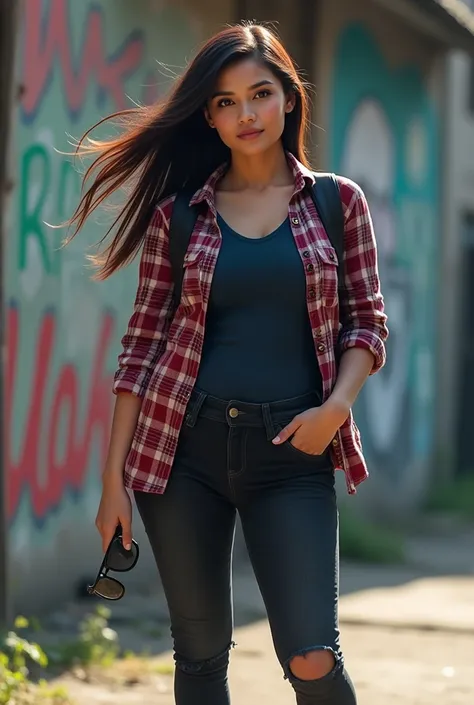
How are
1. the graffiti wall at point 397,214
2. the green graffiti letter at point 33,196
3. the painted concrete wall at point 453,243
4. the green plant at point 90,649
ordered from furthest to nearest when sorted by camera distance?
the painted concrete wall at point 453,243 < the graffiti wall at point 397,214 < the green graffiti letter at point 33,196 < the green plant at point 90,649

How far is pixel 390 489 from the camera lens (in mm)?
10156

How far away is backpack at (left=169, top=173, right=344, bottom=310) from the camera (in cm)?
330

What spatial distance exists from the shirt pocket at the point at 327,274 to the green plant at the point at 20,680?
1898mm

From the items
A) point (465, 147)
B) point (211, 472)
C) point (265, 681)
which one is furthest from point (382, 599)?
point (465, 147)

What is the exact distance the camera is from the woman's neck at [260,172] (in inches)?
134

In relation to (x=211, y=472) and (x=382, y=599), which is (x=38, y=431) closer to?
(x=382, y=599)

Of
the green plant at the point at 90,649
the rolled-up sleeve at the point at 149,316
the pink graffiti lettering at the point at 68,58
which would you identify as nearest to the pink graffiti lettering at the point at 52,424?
the green plant at the point at 90,649

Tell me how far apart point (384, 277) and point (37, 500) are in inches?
171

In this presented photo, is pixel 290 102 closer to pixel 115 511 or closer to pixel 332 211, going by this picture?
pixel 332 211

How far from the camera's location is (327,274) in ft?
10.6

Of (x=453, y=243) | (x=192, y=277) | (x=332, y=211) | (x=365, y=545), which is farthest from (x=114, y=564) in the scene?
(x=453, y=243)

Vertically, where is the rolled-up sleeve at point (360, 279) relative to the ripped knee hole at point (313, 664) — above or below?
above

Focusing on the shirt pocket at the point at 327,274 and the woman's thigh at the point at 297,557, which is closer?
the woman's thigh at the point at 297,557

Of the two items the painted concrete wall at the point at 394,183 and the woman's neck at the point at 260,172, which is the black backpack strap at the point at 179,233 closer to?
the woman's neck at the point at 260,172
